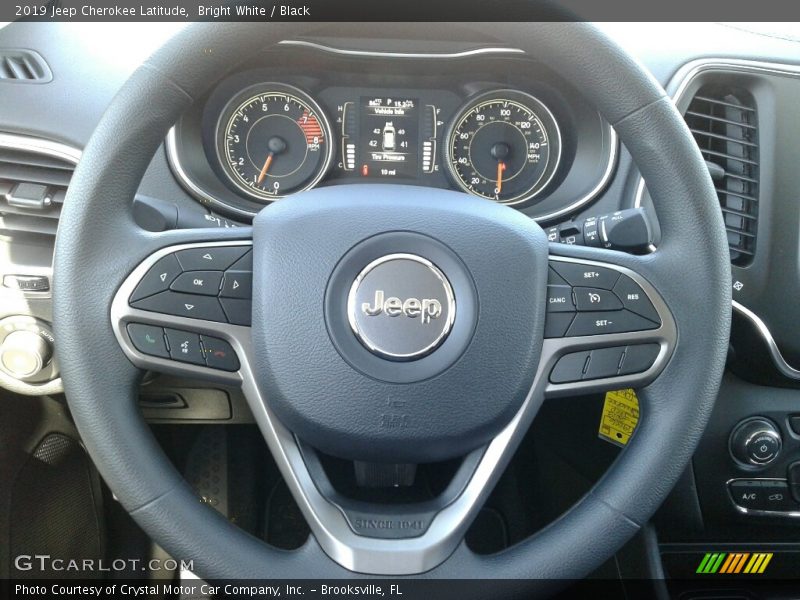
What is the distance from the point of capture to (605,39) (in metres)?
1.06

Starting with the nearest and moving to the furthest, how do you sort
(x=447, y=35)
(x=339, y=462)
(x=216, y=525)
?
1. (x=216, y=525)
2. (x=339, y=462)
3. (x=447, y=35)

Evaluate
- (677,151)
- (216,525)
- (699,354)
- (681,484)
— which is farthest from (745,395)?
(216,525)

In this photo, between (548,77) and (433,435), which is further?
(548,77)

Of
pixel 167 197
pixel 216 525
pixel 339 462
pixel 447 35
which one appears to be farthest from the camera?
pixel 447 35

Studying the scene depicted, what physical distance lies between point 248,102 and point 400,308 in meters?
0.84

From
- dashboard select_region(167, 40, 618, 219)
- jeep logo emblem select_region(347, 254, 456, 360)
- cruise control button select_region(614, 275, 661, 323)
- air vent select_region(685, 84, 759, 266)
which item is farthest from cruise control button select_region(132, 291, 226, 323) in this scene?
air vent select_region(685, 84, 759, 266)

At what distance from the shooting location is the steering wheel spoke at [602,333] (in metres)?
1.09

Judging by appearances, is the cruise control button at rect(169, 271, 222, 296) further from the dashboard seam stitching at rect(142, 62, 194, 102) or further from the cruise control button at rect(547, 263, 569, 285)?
the cruise control button at rect(547, 263, 569, 285)

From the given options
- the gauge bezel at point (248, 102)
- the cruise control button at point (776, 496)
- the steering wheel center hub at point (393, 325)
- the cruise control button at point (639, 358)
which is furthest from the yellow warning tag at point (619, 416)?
the gauge bezel at point (248, 102)

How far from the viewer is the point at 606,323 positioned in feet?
3.60

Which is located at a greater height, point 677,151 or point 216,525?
point 677,151

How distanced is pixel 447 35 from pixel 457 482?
939mm

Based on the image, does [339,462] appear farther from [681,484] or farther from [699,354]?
Result: [681,484]

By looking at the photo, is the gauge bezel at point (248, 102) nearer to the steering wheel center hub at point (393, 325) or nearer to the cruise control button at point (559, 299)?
the steering wheel center hub at point (393, 325)
